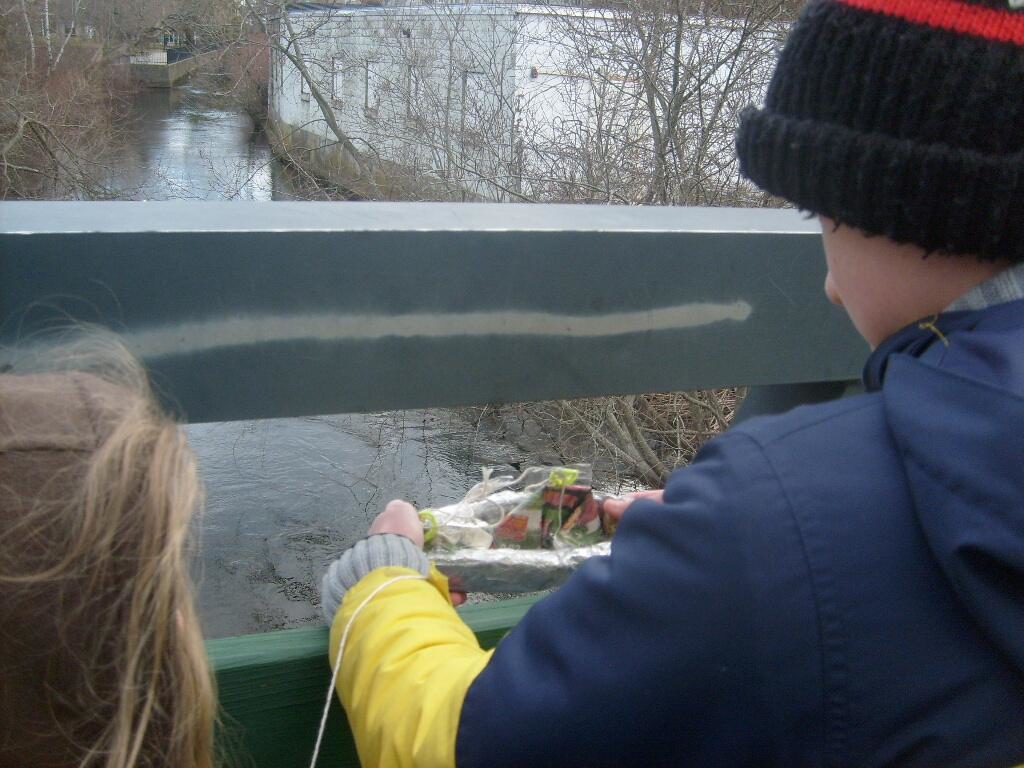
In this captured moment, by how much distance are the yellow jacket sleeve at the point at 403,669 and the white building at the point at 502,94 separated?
8.39 meters

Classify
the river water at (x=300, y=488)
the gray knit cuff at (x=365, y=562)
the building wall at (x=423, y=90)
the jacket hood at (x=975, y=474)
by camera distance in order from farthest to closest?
the building wall at (x=423, y=90) < the river water at (x=300, y=488) < the gray knit cuff at (x=365, y=562) < the jacket hood at (x=975, y=474)

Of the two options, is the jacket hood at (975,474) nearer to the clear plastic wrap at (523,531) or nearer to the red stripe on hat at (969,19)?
the red stripe on hat at (969,19)

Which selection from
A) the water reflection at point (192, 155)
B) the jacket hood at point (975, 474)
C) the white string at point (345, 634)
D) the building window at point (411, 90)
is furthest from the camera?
the water reflection at point (192, 155)

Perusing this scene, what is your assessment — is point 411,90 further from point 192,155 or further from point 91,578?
point 91,578

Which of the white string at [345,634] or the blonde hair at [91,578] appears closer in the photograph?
the blonde hair at [91,578]

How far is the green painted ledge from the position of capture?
138cm

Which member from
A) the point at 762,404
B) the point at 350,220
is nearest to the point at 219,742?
the point at 350,220

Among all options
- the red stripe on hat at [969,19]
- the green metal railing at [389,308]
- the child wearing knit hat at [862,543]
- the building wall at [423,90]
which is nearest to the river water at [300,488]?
the building wall at [423,90]

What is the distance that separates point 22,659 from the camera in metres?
0.99

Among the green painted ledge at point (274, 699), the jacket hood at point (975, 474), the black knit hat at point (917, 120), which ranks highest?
the black knit hat at point (917, 120)

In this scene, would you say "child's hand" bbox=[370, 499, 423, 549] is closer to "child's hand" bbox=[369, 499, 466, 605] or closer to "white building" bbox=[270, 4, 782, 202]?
"child's hand" bbox=[369, 499, 466, 605]

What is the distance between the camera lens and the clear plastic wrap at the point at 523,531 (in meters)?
1.60

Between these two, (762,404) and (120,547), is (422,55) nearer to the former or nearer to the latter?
(762,404)

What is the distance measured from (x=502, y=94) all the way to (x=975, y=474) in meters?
10.4
